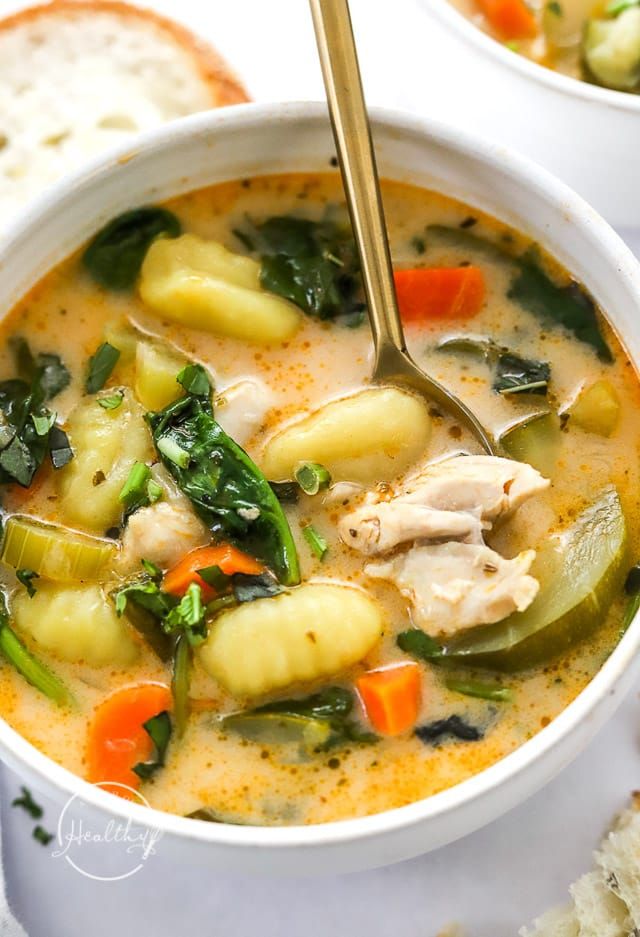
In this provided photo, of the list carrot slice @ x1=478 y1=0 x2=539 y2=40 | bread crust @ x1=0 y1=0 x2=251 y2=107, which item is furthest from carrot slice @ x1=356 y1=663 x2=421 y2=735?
carrot slice @ x1=478 y1=0 x2=539 y2=40

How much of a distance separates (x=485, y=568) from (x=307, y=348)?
582 millimetres

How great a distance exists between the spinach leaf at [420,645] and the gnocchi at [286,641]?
7 centimetres

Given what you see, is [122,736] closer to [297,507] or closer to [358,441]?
[297,507]

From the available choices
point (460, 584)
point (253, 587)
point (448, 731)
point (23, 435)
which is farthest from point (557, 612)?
point (23, 435)

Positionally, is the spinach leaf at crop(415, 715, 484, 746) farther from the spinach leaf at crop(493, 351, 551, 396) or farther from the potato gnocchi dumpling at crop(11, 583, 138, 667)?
the spinach leaf at crop(493, 351, 551, 396)

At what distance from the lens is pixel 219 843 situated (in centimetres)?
180

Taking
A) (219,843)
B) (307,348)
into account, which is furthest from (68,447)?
(219,843)

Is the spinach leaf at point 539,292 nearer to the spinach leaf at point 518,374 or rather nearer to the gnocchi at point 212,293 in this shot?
the spinach leaf at point 518,374

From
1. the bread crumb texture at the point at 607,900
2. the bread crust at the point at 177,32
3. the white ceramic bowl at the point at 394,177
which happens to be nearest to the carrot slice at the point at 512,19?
the bread crust at the point at 177,32

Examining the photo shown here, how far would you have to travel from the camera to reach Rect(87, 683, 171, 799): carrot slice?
6.58 feet

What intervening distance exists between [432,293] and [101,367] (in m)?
0.66

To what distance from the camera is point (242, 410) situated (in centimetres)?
223

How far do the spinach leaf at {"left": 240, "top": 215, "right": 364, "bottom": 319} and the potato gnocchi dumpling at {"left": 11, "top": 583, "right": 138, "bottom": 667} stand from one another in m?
0.70

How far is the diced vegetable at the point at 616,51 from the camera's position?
2.91 m
